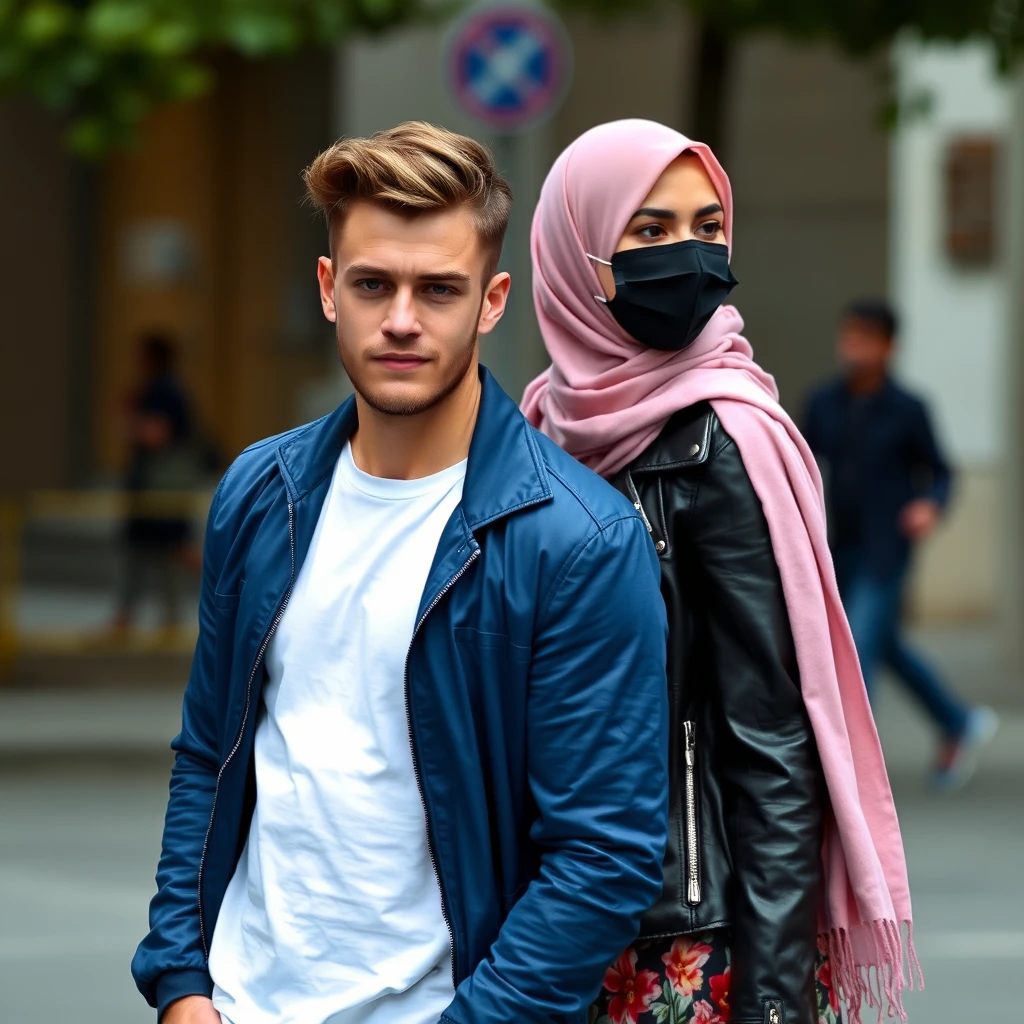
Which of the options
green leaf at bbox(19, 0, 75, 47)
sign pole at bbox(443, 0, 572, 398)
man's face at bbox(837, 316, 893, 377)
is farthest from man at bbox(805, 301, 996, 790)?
green leaf at bbox(19, 0, 75, 47)

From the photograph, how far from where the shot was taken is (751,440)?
2.78 m

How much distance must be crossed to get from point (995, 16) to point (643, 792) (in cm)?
761

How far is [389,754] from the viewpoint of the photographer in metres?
2.53

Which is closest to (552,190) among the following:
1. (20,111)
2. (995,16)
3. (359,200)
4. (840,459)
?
(359,200)

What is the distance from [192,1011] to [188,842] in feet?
0.75

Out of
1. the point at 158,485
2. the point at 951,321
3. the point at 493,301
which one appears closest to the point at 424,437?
the point at 493,301

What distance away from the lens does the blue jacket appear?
2.44 metres

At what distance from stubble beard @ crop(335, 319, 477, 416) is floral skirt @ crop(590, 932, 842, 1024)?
74cm

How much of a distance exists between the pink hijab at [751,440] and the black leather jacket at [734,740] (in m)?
0.03

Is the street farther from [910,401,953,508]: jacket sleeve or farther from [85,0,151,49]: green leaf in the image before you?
[85,0,151,49]: green leaf

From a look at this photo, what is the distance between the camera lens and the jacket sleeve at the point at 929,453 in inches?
355

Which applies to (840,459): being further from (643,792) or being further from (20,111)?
(20,111)

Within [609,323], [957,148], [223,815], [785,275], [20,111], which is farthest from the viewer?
[20,111]

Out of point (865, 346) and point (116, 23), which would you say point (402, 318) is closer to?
point (116, 23)
